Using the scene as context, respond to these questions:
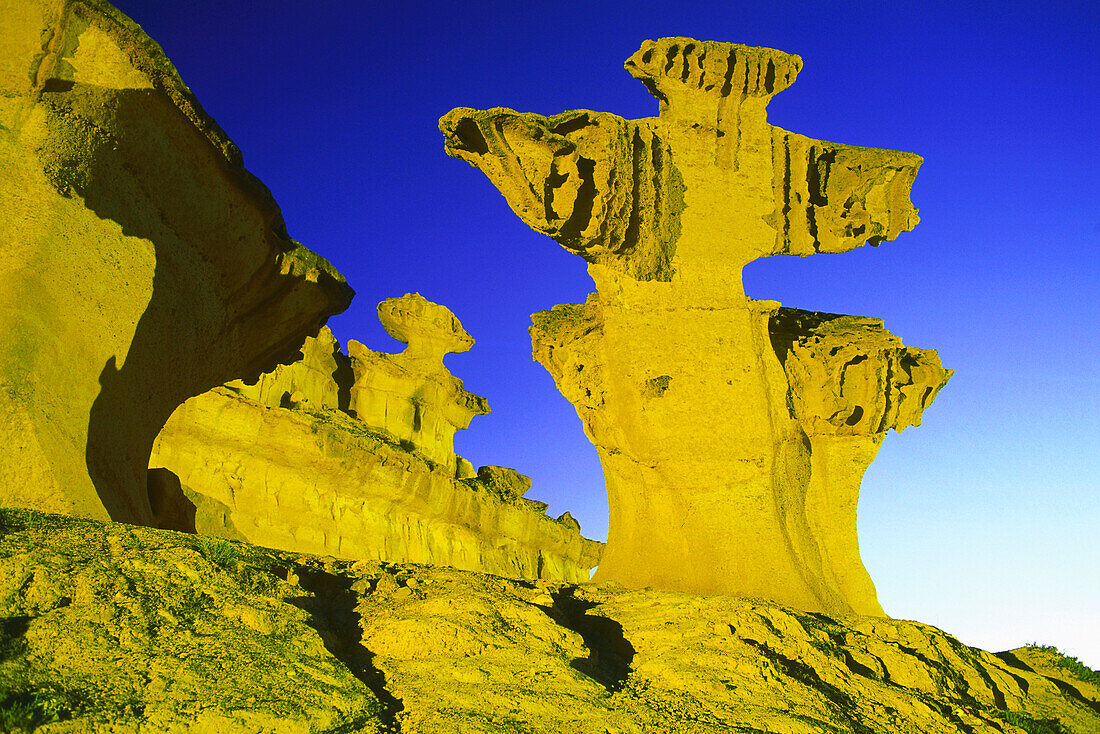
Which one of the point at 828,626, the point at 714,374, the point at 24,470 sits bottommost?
the point at 24,470

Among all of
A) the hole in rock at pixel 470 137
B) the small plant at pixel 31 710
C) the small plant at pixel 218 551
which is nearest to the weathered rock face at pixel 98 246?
the small plant at pixel 218 551

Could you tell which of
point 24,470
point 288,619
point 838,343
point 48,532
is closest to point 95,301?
point 24,470

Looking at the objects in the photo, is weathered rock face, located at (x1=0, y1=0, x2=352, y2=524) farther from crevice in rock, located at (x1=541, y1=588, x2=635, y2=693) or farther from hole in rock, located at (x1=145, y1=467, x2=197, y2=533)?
crevice in rock, located at (x1=541, y1=588, x2=635, y2=693)

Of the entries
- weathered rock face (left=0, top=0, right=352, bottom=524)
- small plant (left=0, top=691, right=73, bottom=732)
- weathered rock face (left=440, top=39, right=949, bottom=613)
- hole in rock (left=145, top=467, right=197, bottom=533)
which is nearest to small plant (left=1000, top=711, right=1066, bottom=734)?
weathered rock face (left=440, top=39, right=949, bottom=613)

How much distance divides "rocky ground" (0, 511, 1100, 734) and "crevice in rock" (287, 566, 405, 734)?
1cm

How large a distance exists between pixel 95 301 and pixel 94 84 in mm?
1518

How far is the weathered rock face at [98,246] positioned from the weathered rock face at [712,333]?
2.80 meters

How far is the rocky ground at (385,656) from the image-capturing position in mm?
3037

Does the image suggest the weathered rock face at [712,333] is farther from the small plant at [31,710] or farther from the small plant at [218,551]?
the small plant at [31,710]

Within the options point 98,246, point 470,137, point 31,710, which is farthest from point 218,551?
point 470,137

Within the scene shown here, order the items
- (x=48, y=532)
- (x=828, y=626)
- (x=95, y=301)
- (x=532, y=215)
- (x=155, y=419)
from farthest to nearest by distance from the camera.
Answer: (x=532, y=215)
(x=155, y=419)
(x=828, y=626)
(x=95, y=301)
(x=48, y=532)

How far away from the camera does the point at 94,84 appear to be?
235 inches

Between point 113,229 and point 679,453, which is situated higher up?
point 679,453

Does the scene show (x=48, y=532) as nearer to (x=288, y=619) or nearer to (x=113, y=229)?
(x=288, y=619)
